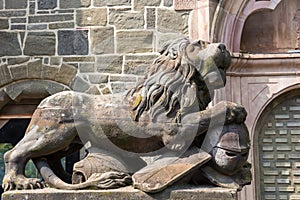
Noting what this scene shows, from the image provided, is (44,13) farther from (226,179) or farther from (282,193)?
(226,179)

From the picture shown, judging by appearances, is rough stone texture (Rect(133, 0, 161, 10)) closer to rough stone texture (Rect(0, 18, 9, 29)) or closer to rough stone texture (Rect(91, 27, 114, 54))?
rough stone texture (Rect(91, 27, 114, 54))

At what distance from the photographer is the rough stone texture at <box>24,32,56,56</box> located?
194 inches

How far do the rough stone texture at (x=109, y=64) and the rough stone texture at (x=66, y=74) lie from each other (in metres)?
0.25

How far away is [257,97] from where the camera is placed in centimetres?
458

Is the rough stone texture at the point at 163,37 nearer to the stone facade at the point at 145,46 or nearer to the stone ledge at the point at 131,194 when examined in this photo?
the stone facade at the point at 145,46

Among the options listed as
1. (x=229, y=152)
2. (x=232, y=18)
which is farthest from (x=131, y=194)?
(x=232, y=18)

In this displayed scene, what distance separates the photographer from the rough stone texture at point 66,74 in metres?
4.86

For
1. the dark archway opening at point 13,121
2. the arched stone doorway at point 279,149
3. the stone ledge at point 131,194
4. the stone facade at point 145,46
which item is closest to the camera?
the stone ledge at point 131,194

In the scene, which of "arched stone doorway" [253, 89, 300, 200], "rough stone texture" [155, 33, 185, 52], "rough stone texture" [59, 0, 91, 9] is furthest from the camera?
"rough stone texture" [59, 0, 91, 9]

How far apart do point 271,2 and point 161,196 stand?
10.9ft

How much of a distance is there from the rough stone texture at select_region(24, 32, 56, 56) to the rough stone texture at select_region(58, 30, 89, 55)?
3.2 inches

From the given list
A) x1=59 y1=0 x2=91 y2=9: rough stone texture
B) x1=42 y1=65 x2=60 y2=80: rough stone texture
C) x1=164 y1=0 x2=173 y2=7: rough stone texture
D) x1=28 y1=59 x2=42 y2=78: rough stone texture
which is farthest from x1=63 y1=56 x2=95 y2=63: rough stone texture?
x1=164 y1=0 x2=173 y2=7: rough stone texture

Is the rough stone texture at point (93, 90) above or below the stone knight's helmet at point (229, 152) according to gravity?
above

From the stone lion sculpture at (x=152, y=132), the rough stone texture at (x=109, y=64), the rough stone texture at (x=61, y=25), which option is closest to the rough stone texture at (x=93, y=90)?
the rough stone texture at (x=109, y=64)
